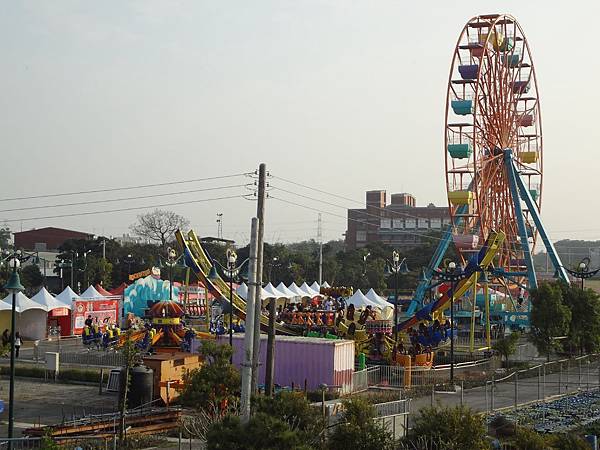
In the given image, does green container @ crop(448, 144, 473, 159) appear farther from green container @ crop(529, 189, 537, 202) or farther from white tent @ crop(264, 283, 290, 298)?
white tent @ crop(264, 283, 290, 298)

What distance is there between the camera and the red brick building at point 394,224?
152375 millimetres

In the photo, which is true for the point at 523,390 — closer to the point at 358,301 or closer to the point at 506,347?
the point at 506,347

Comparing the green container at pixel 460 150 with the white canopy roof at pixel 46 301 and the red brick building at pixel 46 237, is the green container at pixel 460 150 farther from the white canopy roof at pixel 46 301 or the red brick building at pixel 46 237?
the red brick building at pixel 46 237

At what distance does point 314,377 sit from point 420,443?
45.1 ft

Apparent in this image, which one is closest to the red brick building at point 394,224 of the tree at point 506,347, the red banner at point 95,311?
the red banner at point 95,311

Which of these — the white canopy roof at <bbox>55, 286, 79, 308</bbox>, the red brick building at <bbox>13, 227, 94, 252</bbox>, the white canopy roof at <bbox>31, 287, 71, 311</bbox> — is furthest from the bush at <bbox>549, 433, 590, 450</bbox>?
the red brick building at <bbox>13, 227, 94, 252</bbox>

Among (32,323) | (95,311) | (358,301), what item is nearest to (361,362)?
(358,301)

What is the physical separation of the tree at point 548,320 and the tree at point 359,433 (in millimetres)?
22692

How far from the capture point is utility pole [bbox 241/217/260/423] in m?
12.5

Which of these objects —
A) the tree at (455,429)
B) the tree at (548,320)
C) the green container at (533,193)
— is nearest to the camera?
the tree at (455,429)

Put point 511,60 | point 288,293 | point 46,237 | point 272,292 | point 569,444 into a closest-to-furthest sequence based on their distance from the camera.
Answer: point 569,444 < point 511,60 < point 272,292 < point 288,293 < point 46,237

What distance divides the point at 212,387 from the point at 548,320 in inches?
786

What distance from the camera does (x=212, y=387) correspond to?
1922 cm

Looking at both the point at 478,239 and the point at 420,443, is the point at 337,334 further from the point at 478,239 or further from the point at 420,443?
the point at 420,443
